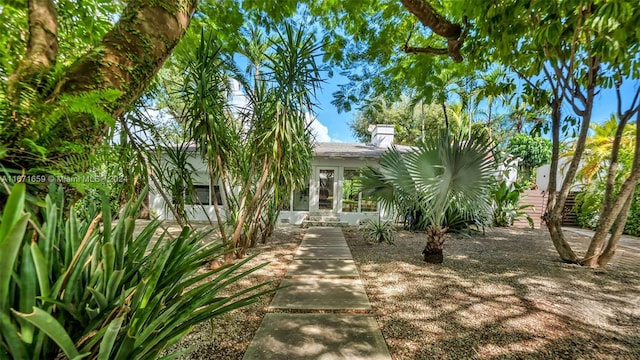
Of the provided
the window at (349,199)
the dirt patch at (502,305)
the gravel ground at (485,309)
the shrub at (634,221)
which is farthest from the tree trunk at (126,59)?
the shrub at (634,221)

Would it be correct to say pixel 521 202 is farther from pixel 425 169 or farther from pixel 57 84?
pixel 57 84

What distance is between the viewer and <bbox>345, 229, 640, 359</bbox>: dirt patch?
2383 mm

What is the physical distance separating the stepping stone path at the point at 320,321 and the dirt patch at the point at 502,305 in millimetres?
190

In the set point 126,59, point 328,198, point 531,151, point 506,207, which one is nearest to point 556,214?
point 506,207

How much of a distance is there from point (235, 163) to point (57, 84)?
3734 millimetres

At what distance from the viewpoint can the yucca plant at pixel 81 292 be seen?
2.91ft

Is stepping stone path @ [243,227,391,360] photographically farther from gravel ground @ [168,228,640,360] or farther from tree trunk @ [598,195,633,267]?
tree trunk @ [598,195,633,267]

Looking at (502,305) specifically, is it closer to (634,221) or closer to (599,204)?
(599,204)

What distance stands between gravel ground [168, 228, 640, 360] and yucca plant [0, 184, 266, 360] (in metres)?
0.68

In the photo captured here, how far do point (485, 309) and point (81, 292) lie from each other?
379 cm

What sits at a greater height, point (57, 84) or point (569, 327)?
point (57, 84)

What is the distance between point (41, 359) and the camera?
1.00 meters

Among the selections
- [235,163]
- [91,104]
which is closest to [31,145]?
[91,104]

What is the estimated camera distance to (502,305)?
322 centimetres
